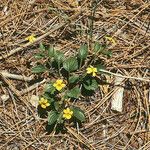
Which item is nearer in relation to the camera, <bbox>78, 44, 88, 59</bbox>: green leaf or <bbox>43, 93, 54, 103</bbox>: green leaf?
<bbox>43, 93, 54, 103</bbox>: green leaf

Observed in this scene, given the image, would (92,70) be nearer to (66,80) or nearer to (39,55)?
(66,80)

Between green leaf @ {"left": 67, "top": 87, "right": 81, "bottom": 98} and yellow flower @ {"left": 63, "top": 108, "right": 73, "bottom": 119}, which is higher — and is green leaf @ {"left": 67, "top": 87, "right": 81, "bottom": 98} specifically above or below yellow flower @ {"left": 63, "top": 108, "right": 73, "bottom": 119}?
above

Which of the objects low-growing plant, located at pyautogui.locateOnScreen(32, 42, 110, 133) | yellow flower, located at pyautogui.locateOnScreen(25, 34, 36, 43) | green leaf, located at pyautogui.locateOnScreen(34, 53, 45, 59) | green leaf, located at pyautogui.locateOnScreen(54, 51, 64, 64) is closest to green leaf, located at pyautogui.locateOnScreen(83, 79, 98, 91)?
low-growing plant, located at pyautogui.locateOnScreen(32, 42, 110, 133)

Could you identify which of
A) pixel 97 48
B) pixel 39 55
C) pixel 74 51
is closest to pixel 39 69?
pixel 39 55

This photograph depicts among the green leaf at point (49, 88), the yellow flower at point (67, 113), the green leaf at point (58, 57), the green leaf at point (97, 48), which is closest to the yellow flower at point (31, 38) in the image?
the green leaf at point (58, 57)

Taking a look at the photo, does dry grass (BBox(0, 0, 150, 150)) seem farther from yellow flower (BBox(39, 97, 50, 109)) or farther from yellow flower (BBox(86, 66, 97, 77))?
yellow flower (BBox(86, 66, 97, 77))

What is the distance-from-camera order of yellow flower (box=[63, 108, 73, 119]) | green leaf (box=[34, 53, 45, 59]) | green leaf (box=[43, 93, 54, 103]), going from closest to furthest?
1. yellow flower (box=[63, 108, 73, 119])
2. green leaf (box=[43, 93, 54, 103])
3. green leaf (box=[34, 53, 45, 59])
